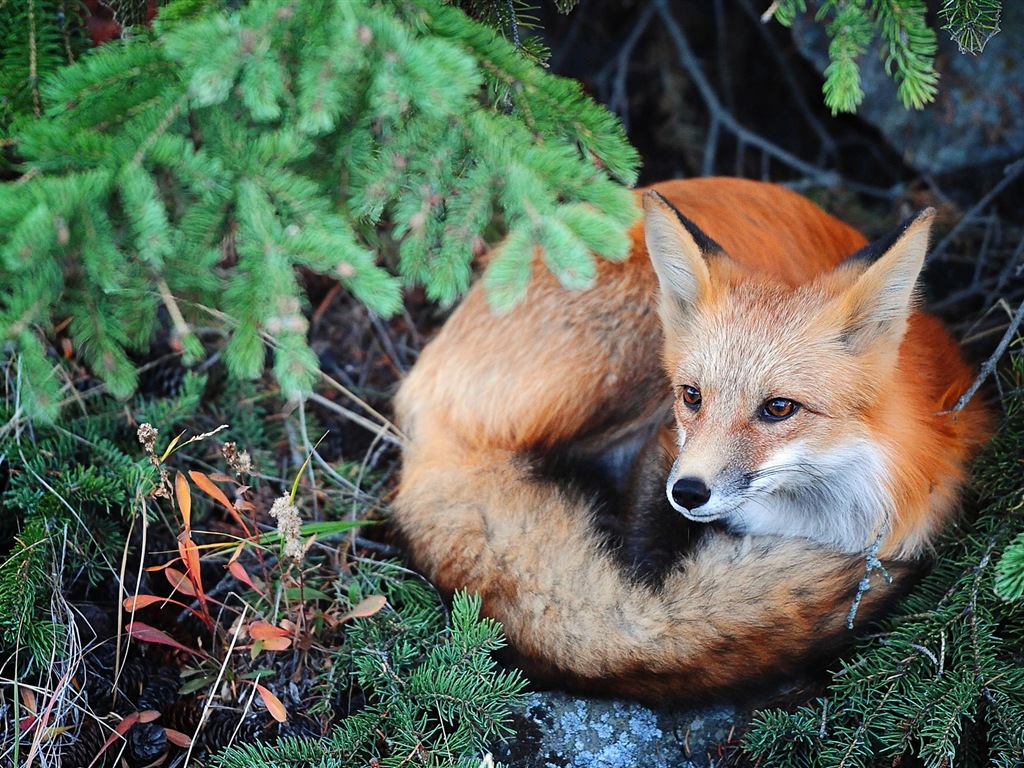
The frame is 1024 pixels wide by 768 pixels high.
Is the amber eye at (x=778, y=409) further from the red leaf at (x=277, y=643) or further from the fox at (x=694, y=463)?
the red leaf at (x=277, y=643)

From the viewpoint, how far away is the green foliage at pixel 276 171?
1469 millimetres

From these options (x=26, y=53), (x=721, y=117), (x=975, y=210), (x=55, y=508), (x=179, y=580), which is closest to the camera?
(x=26, y=53)

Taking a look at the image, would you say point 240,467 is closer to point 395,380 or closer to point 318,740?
point 318,740

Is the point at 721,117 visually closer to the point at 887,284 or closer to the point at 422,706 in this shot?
the point at 887,284

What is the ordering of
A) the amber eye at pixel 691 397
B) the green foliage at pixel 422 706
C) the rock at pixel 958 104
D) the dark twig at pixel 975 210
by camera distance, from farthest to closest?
1. the rock at pixel 958 104
2. the dark twig at pixel 975 210
3. the amber eye at pixel 691 397
4. the green foliage at pixel 422 706

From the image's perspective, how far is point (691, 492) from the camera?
73.0 inches

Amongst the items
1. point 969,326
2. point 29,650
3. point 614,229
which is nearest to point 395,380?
point 29,650

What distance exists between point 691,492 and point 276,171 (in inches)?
43.7

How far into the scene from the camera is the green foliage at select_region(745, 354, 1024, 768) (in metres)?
1.79

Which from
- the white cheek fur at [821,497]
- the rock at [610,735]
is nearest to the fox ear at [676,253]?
the white cheek fur at [821,497]

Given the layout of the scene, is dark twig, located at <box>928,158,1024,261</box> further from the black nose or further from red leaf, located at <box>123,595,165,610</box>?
red leaf, located at <box>123,595,165,610</box>

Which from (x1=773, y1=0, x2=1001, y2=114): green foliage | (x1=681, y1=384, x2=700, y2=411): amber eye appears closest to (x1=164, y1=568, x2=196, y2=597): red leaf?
(x1=681, y1=384, x2=700, y2=411): amber eye

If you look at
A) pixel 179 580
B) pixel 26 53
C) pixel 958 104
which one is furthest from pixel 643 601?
pixel 958 104

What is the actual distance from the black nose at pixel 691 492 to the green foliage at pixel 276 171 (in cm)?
61
